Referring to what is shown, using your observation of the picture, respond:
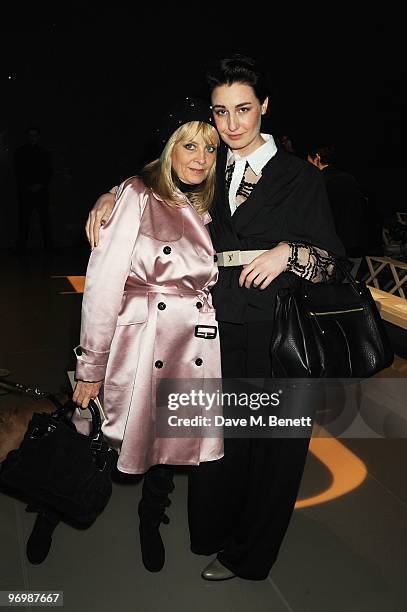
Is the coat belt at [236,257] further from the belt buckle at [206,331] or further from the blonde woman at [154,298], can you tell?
the belt buckle at [206,331]

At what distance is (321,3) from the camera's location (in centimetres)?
1227

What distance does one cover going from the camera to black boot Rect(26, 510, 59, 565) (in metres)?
2.69

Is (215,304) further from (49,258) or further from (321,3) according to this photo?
(321,3)

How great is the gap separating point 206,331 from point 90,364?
417 mm

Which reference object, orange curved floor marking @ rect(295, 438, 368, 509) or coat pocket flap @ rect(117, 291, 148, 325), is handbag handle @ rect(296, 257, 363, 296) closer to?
Result: coat pocket flap @ rect(117, 291, 148, 325)

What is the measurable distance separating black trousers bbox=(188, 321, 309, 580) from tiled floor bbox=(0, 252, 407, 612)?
0.15 meters

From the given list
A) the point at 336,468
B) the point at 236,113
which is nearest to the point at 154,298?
the point at 236,113

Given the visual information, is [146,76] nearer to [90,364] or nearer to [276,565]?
[90,364]

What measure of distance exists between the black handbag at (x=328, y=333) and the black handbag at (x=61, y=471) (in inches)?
28.9

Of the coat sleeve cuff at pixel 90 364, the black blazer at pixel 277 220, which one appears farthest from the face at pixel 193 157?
the coat sleeve cuff at pixel 90 364

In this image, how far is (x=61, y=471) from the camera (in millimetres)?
2383

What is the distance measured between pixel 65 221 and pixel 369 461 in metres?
9.21

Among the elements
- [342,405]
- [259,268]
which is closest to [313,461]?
[342,405]

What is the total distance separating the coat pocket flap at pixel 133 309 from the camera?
241 cm
